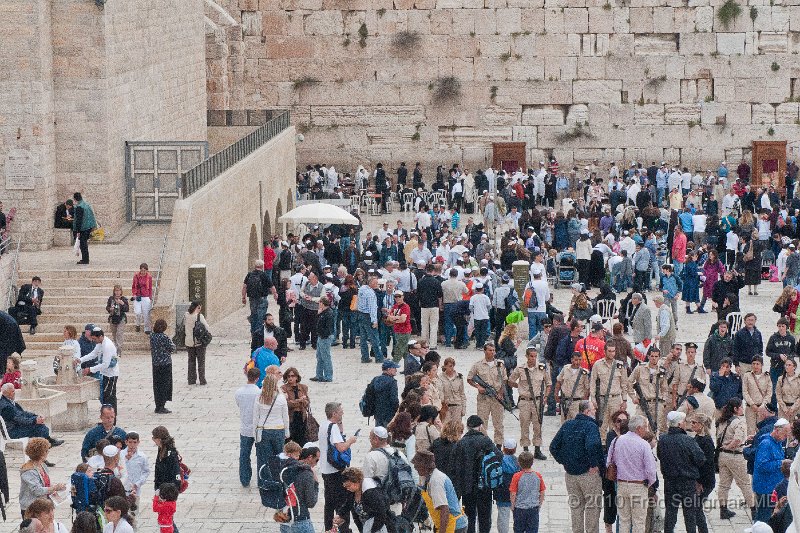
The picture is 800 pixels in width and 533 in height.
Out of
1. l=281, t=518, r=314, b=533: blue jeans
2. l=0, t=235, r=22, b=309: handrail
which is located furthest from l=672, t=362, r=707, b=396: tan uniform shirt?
l=0, t=235, r=22, b=309: handrail

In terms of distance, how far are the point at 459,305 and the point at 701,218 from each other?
30.2 feet

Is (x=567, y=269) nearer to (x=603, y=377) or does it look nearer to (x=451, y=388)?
(x=603, y=377)

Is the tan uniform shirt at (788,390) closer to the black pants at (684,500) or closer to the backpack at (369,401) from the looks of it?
the black pants at (684,500)

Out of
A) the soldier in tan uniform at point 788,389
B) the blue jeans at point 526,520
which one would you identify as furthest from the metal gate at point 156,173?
the blue jeans at point 526,520

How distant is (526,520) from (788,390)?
4178 mm

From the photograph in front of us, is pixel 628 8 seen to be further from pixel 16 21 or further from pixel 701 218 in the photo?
pixel 16 21

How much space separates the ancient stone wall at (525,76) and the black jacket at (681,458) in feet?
86.2

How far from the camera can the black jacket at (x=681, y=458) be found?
13.6m

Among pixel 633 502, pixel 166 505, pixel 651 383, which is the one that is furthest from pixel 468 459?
pixel 651 383

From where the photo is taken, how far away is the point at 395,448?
13.1m

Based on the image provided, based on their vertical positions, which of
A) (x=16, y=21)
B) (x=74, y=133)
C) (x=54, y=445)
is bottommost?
(x=54, y=445)

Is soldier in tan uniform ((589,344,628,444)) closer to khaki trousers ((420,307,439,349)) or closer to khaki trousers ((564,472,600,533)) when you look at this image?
khaki trousers ((564,472,600,533))

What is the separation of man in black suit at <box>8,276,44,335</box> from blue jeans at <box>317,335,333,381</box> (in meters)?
4.52

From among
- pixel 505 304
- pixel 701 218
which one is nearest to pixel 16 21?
pixel 505 304
